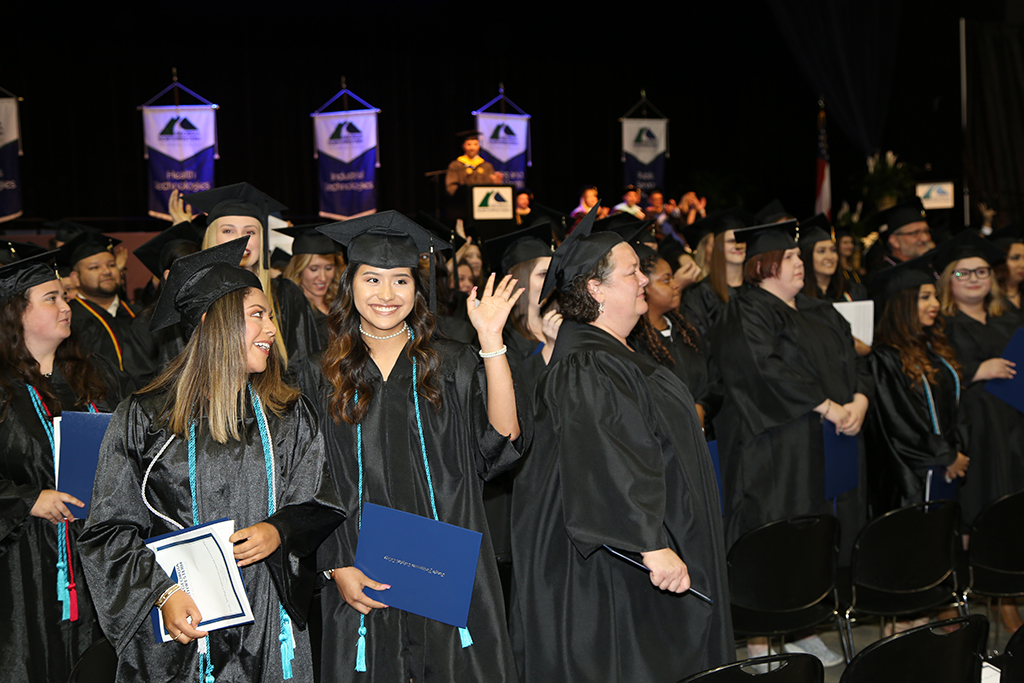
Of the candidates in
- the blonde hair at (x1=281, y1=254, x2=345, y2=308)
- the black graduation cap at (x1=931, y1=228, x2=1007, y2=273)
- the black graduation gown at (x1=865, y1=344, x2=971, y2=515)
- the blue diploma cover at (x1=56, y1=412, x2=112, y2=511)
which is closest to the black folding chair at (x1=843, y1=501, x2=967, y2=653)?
the black graduation gown at (x1=865, y1=344, x2=971, y2=515)

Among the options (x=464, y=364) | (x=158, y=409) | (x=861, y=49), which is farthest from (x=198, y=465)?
(x=861, y=49)

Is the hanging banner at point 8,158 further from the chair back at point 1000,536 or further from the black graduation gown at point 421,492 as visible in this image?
the chair back at point 1000,536

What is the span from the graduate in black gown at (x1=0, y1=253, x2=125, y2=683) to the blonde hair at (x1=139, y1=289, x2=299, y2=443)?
0.86 m

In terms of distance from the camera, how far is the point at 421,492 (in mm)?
2590

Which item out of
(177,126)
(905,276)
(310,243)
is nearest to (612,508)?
(905,276)

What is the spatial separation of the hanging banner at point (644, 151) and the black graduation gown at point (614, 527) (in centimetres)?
1437

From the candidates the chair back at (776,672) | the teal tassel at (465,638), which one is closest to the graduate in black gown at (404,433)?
the teal tassel at (465,638)

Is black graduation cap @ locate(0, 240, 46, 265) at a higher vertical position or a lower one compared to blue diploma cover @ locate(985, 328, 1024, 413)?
higher

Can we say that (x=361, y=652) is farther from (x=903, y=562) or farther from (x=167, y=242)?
(x=167, y=242)

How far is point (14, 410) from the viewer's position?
313cm

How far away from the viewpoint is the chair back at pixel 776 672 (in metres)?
2.01

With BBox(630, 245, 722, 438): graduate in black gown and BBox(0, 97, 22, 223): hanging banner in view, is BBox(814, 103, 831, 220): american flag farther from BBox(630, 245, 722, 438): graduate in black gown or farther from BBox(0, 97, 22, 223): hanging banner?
BBox(0, 97, 22, 223): hanging banner

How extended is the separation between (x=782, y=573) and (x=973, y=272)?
275 cm

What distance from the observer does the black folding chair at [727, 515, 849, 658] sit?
127 inches
